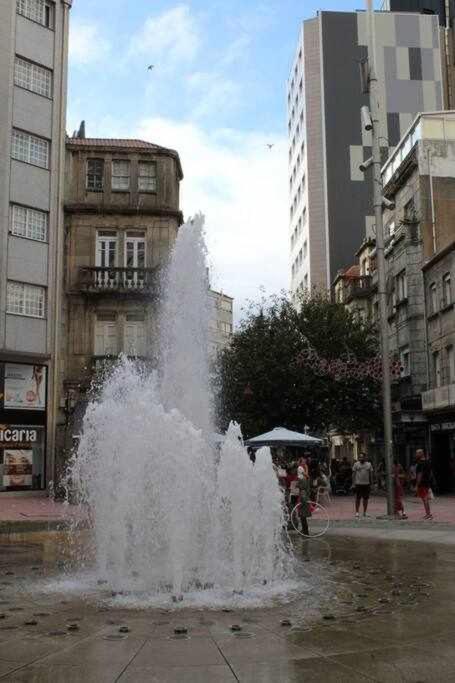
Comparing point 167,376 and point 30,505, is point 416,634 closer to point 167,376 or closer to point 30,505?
point 167,376

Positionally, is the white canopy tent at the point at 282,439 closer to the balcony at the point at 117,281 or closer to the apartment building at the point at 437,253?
the apartment building at the point at 437,253

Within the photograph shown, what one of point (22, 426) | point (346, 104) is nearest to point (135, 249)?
point (22, 426)

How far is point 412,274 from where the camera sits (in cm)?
3594

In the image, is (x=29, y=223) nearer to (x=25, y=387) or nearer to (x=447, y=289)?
(x=25, y=387)

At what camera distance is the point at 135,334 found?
3400cm

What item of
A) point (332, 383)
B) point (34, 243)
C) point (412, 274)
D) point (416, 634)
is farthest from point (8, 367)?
point (416, 634)

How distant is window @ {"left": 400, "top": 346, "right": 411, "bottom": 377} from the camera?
36.5 metres

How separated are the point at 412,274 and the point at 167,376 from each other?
20582 mm

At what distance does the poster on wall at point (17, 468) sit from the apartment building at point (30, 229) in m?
0.04

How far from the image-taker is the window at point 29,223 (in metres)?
30.1

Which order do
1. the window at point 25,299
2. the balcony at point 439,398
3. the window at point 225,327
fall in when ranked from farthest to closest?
the window at point 225,327
the window at point 25,299
the balcony at point 439,398

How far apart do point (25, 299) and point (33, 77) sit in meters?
9.85

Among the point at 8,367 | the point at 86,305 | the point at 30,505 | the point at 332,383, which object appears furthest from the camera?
the point at 86,305

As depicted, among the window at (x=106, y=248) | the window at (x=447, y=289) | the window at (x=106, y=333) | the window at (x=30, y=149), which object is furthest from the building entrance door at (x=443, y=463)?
the window at (x=30, y=149)
